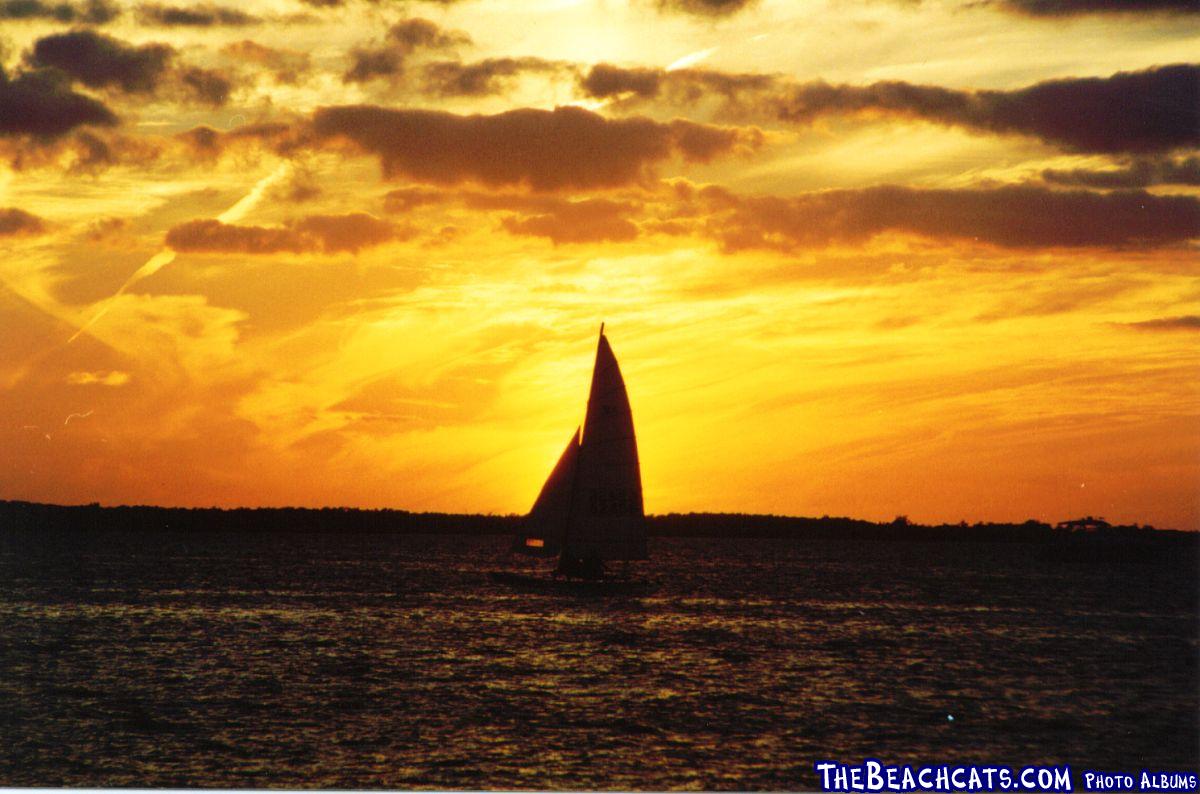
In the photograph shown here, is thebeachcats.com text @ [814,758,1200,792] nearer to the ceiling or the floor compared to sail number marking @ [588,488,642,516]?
nearer to the floor

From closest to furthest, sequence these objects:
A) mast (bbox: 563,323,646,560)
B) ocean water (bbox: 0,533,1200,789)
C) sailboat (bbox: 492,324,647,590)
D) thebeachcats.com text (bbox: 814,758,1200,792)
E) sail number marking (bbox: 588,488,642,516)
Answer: thebeachcats.com text (bbox: 814,758,1200,792) < ocean water (bbox: 0,533,1200,789) < mast (bbox: 563,323,646,560) < sailboat (bbox: 492,324,647,590) < sail number marking (bbox: 588,488,642,516)

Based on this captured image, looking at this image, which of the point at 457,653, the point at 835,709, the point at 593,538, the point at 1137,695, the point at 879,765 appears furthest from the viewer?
the point at 593,538

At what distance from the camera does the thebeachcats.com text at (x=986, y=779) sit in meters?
32.8

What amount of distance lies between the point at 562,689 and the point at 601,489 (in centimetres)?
3066

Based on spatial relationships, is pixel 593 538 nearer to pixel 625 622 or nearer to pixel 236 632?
pixel 625 622

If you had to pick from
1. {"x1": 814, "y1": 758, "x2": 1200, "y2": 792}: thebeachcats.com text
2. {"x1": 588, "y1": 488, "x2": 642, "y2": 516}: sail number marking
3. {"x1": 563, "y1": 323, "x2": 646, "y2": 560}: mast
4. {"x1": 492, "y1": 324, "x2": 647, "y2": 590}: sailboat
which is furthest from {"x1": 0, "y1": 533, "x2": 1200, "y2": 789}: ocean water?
{"x1": 588, "y1": 488, "x2": 642, "y2": 516}: sail number marking

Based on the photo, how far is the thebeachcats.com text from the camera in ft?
108

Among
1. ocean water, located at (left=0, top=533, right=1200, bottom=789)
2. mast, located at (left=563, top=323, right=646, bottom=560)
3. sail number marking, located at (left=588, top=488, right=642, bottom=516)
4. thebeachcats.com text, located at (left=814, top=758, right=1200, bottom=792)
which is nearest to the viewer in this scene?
thebeachcats.com text, located at (left=814, top=758, right=1200, bottom=792)

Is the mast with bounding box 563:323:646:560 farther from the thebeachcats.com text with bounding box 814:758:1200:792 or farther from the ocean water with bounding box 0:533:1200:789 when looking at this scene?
the thebeachcats.com text with bounding box 814:758:1200:792

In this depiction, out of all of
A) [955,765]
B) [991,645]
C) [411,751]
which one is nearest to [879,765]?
[955,765]

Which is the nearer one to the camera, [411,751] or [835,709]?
[411,751]

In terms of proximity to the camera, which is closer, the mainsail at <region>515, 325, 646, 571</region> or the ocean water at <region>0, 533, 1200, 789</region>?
the ocean water at <region>0, 533, 1200, 789</region>

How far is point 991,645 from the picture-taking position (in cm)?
7031

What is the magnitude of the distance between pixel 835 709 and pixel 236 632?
38553 mm
